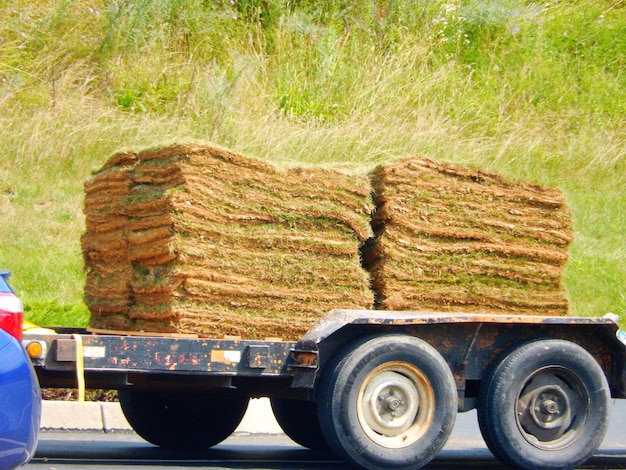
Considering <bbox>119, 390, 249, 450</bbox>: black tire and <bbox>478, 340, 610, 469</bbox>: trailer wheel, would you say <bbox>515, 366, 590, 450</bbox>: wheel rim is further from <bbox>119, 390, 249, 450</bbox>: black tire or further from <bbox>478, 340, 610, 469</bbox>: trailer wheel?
<bbox>119, 390, 249, 450</bbox>: black tire

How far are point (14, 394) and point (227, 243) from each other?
80.1 inches

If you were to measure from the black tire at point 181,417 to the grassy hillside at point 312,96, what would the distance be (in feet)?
14.8

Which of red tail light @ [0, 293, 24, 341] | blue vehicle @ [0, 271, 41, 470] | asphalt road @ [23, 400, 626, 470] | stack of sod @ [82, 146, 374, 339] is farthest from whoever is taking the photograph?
asphalt road @ [23, 400, 626, 470]

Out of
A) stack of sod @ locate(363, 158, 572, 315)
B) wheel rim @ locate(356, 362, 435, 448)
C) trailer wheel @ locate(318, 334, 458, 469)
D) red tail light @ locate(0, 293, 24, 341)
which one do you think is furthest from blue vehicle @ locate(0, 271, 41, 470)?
stack of sod @ locate(363, 158, 572, 315)

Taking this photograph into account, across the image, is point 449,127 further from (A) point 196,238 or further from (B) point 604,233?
(A) point 196,238

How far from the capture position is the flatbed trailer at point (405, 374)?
224 inches

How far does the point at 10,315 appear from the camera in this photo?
4617mm

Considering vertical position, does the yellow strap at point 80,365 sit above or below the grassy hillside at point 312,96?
below

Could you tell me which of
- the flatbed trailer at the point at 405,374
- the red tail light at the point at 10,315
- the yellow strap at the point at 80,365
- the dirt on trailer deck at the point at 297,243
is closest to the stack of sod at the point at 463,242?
the dirt on trailer deck at the point at 297,243

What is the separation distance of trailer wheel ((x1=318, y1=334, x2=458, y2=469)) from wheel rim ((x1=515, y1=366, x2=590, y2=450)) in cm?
54

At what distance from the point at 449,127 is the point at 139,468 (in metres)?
11.0

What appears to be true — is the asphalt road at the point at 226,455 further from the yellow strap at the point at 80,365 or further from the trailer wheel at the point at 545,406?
the yellow strap at the point at 80,365

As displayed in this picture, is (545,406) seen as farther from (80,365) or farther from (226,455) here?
(80,365)

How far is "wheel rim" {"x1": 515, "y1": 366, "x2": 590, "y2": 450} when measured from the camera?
6359 mm
